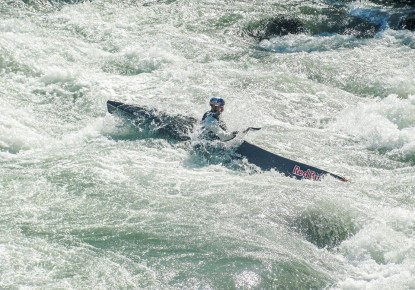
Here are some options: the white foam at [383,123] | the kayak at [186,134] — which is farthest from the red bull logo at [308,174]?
the white foam at [383,123]

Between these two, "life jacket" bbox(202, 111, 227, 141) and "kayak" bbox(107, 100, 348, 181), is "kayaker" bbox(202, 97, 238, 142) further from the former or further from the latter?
"kayak" bbox(107, 100, 348, 181)

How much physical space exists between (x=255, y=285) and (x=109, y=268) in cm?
186

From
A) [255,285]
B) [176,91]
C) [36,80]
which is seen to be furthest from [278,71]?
[255,285]

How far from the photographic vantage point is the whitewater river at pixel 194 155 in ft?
→ 26.7

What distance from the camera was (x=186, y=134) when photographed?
11.8 m

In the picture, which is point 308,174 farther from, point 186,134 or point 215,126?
point 186,134

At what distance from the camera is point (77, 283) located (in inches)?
298

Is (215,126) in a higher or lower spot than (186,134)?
higher

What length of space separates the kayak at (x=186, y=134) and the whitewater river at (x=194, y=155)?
0.23 meters

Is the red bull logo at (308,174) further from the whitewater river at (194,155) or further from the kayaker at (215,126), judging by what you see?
the kayaker at (215,126)

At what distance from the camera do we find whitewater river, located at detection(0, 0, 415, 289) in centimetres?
815

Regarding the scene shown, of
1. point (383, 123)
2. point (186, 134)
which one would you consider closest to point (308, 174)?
point (186, 134)

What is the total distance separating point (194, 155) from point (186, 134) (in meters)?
0.73

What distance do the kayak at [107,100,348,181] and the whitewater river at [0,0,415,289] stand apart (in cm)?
23
